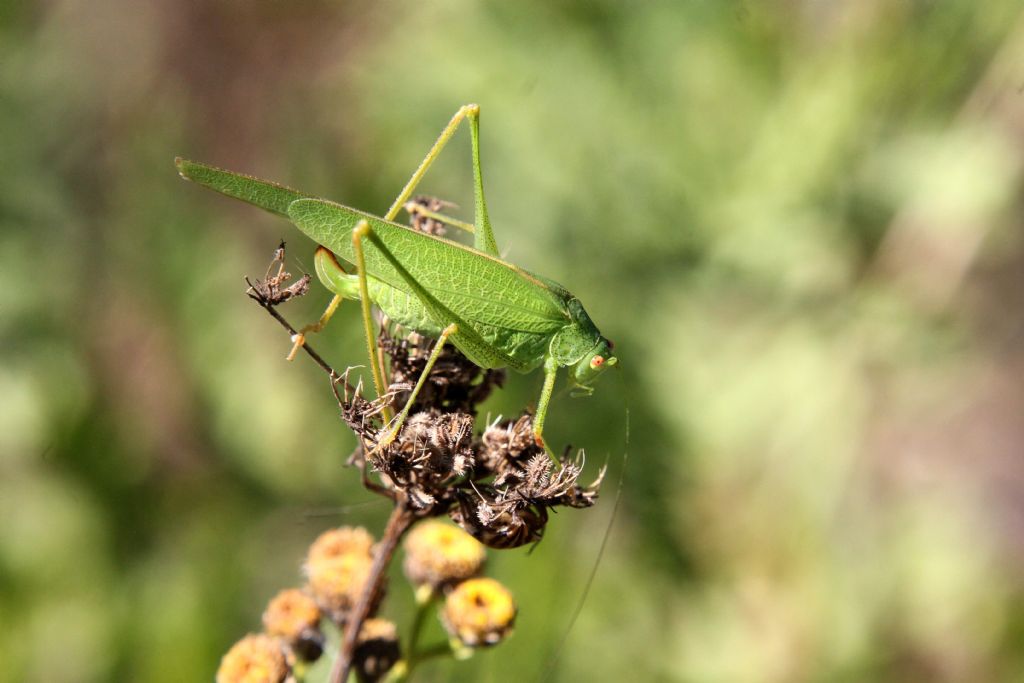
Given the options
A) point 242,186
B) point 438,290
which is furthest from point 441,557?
point 242,186

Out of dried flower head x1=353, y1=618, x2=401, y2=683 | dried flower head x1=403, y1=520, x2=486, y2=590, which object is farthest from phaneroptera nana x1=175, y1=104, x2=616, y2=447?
dried flower head x1=353, y1=618, x2=401, y2=683

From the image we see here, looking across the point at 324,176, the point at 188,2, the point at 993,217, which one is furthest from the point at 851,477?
the point at 188,2

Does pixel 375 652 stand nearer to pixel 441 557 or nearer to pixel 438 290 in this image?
pixel 441 557

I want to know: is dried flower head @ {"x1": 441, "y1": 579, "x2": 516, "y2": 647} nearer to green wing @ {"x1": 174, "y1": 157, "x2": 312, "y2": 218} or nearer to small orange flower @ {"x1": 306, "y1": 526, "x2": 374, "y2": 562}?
small orange flower @ {"x1": 306, "y1": 526, "x2": 374, "y2": 562}

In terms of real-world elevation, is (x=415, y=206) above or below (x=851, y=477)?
below

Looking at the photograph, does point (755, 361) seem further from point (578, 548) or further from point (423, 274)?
point (423, 274)

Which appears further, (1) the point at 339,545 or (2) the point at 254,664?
(1) the point at 339,545

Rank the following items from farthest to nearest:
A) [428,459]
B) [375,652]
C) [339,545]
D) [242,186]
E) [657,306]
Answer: [657,306] < [339,545] < [375,652] < [242,186] < [428,459]
